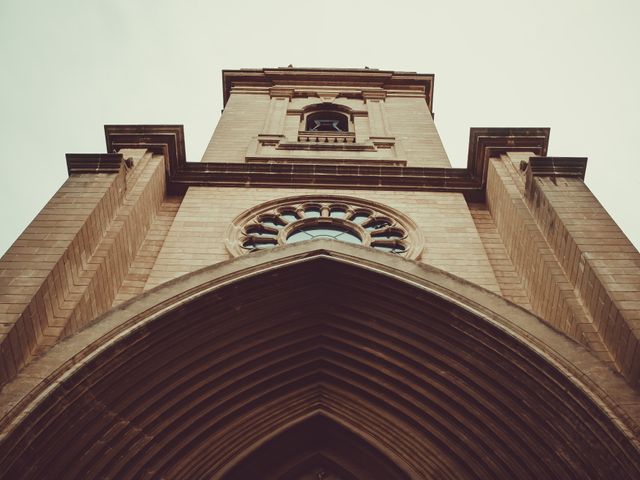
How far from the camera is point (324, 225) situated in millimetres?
11016

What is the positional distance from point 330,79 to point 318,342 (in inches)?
613

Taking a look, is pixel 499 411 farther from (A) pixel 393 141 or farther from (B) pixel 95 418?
(A) pixel 393 141

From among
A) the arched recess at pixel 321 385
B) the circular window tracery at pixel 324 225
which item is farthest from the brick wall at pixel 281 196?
the arched recess at pixel 321 385

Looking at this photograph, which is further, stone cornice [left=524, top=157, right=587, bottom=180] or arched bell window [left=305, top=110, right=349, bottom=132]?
arched bell window [left=305, top=110, right=349, bottom=132]

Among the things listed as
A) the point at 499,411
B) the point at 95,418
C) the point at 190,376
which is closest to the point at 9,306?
the point at 95,418

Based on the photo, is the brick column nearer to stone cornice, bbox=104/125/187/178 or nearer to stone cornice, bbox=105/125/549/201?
stone cornice, bbox=105/125/549/201

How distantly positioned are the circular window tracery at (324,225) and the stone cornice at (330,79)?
10.5 m

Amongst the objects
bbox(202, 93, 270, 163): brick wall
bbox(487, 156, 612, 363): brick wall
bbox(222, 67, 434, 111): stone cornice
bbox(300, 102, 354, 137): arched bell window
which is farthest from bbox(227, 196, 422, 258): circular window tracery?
bbox(222, 67, 434, 111): stone cornice

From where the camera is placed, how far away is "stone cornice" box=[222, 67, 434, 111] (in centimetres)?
2120

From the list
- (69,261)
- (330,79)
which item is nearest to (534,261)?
(69,261)

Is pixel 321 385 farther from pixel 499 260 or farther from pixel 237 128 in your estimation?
pixel 237 128

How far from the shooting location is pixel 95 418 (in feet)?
20.2

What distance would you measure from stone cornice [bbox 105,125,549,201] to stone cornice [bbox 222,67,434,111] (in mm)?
9524

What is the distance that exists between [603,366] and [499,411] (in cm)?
127
